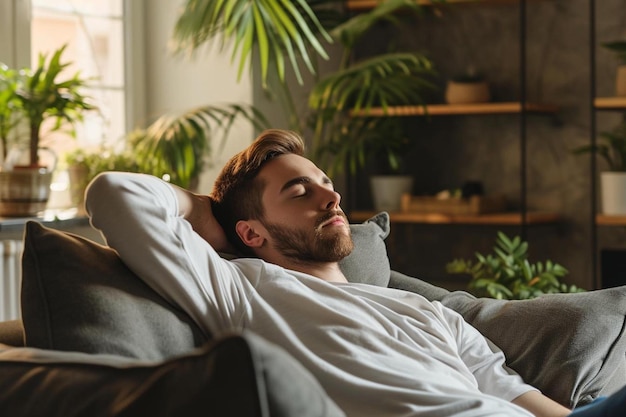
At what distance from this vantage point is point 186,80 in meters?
4.13

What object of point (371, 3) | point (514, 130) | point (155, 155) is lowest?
point (155, 155)

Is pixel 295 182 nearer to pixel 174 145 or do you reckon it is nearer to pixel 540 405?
pixel 540 405

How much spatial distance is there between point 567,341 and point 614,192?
2.30 metres

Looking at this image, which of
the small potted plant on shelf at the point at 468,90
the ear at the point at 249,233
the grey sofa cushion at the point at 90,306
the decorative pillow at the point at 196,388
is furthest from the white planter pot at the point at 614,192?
the decorative pillow at the point at 196,388

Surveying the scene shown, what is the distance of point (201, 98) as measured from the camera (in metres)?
4.11

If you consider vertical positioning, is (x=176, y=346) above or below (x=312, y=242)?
below

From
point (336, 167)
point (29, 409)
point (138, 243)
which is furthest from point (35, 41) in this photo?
point (29, 409)

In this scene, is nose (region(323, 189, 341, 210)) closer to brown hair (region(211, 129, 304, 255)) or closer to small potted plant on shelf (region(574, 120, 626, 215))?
brown hair (region(211, 129, 304, 255))

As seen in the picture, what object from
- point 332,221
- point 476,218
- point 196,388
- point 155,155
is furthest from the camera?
point 476,218

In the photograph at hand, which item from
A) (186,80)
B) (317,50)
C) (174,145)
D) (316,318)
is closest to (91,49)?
(186,80)

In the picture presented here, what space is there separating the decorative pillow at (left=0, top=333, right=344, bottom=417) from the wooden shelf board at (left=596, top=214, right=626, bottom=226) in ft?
10.2

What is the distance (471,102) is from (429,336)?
8.76ft

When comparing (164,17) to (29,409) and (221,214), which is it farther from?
(29,409)

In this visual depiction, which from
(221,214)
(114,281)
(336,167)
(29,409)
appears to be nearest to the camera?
(29,409)
